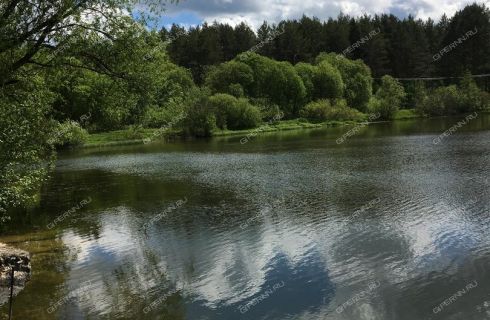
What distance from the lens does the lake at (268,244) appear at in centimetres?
1527

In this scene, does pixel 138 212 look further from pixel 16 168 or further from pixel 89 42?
pixel 89 42

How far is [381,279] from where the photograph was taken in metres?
16.7

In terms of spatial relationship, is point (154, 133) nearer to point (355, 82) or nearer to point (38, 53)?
point (355, 82)

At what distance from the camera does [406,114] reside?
130m

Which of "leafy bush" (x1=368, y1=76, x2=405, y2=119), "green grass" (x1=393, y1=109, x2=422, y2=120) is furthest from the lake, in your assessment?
"green grass" (x1=393, y1=109, x2=422, y2=120)

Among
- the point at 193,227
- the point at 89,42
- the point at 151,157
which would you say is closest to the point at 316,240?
the point at 193,227

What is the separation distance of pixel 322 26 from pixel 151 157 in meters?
108

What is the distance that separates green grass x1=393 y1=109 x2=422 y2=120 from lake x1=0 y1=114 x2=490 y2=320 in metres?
85.3

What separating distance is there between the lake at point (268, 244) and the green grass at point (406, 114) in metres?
→ 85.3

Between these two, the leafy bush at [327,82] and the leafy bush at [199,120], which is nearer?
the leafy bush at [199,120]

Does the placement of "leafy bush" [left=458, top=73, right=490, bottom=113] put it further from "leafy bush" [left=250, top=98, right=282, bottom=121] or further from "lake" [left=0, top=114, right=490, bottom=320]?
"lake" [left=0, top=114, right=490, bottom=320]

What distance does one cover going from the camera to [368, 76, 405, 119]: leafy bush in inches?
4840

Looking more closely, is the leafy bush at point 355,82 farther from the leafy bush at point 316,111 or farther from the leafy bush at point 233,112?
the leafy bush at point 233,112

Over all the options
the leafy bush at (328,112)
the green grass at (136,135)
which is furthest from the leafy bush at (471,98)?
the green grass at (136,135)
